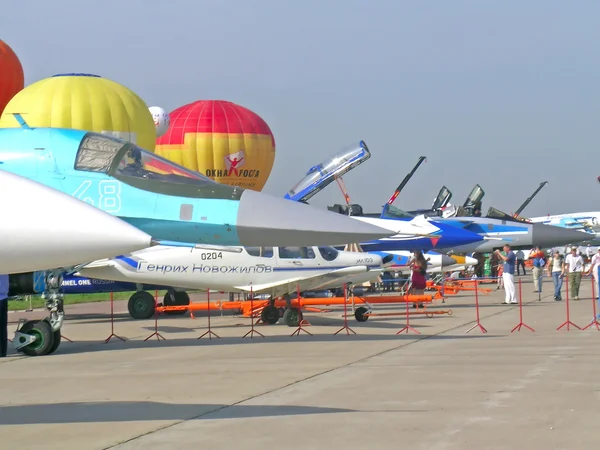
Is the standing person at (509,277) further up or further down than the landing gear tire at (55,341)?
further up

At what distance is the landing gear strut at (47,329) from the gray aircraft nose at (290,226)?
3.29 meters

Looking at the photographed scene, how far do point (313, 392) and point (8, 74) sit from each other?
21.8 meters

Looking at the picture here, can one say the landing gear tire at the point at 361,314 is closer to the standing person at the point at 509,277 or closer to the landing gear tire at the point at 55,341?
the standing person at the point at 509,277

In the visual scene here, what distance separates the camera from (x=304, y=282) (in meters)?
18.2

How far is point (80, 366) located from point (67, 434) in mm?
4907

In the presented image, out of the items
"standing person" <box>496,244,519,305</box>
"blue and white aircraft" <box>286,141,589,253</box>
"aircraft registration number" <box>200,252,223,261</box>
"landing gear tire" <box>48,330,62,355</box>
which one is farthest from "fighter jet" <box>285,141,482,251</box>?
"landing gear tire" <box>48,330,62,355</box>

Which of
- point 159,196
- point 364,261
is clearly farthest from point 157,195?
point 364,261

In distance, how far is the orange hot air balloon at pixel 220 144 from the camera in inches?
1325

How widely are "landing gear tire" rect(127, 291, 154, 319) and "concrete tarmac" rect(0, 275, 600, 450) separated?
5.56 metres

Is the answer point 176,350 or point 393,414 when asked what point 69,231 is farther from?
point 176,350

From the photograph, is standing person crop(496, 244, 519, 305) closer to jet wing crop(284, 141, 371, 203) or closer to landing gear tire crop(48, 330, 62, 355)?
jet wing crop(284, 141, 371, 203)

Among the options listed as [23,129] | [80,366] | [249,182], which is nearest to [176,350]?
[80,366]

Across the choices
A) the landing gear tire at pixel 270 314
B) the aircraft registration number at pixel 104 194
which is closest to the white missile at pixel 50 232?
the aircraft registration number at pixel 104 194

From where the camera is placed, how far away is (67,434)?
292 inches
